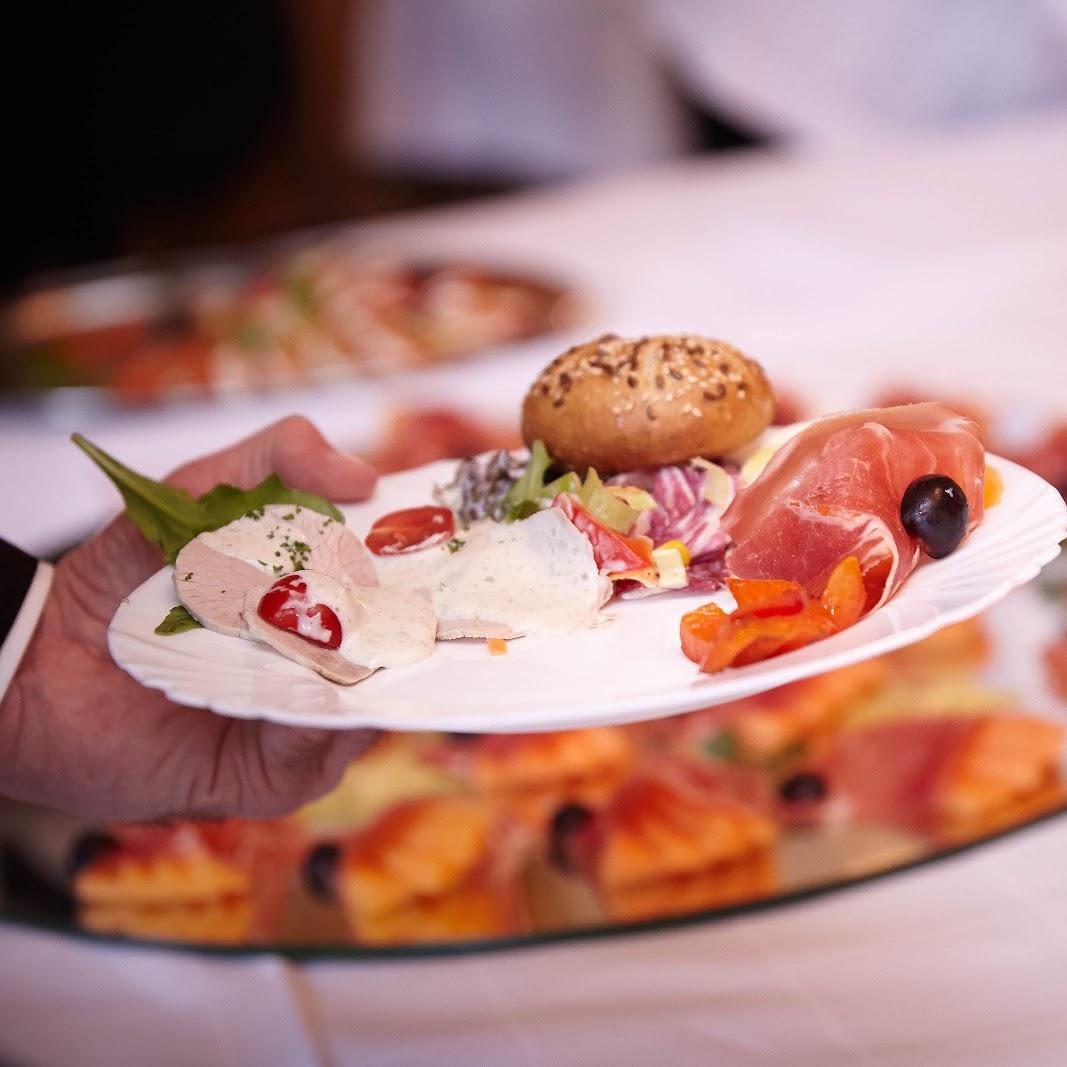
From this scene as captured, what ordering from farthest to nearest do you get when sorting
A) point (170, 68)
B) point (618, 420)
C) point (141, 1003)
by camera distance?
point (170, 68) → point (141, 1003) → point (618, 420)

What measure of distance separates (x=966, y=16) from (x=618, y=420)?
16.3 ft

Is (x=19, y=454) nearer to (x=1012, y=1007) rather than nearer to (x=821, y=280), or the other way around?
(x=821, y=280)

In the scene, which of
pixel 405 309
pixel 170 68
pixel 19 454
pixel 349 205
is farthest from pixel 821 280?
pixel 349 205

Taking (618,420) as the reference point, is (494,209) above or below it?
below

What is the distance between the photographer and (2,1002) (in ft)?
5.76

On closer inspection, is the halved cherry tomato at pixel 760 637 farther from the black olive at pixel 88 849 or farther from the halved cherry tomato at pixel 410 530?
the black olive at pixel 88 849

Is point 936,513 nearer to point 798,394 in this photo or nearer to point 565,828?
point 565,828

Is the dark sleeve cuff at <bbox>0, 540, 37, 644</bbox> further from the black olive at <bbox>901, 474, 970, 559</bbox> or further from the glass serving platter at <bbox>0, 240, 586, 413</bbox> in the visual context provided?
the glass serving platter at <bbox>0, 240, 586, 413</bbox>

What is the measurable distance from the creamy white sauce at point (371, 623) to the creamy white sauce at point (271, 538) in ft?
0.19

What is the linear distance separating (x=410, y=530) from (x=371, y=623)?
0.25 meters

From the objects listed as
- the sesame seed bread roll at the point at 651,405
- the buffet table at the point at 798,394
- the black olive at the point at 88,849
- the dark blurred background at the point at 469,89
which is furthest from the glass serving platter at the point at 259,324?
the dark blurred background at the point at 469,89

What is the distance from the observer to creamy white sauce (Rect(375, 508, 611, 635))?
125 centimetres

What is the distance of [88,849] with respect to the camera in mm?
1913

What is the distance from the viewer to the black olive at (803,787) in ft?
6.26
